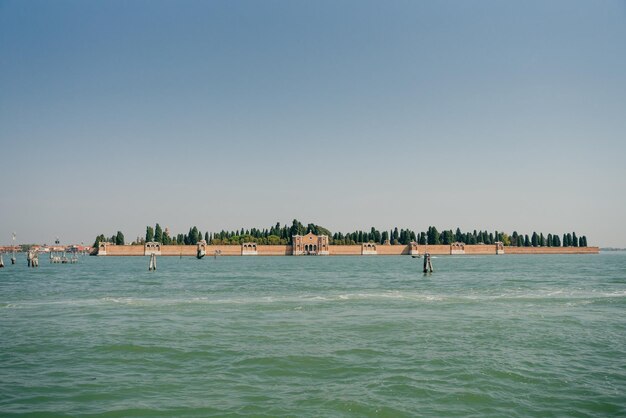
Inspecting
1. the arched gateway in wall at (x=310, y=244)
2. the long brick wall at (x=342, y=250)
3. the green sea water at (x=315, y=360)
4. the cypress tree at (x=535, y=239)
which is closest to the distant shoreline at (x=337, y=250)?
the long brick wall at (x=342, y=250)

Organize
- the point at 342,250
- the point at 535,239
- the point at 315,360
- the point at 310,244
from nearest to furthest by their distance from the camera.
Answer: the point at 315,360 < the point at 310,244 < the point at 342,250 < the point at 535,239

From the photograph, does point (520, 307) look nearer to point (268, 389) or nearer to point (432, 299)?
point (432, 299)

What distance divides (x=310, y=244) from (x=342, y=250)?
6641 mm

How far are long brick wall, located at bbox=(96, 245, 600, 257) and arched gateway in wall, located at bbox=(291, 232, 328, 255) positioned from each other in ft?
6.19

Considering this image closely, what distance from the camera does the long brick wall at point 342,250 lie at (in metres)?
103

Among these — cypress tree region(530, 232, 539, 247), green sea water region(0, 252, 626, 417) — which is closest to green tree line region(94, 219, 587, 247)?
cypress tree region(530, 232, 539, 247)

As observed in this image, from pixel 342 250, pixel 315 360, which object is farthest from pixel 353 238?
pixel 315 360

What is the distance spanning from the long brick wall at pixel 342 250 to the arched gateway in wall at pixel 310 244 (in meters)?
1.89

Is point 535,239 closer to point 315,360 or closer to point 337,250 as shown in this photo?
point 337,250

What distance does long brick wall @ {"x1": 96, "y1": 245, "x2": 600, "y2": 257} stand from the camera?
103 meters

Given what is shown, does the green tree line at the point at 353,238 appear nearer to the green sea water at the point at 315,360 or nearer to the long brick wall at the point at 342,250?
the long brick wall at the point at 342,250

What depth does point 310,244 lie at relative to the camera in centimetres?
10531

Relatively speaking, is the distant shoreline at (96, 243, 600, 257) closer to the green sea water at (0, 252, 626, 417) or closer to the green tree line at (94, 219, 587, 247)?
the green tree line at (94, 219, 587, 247)

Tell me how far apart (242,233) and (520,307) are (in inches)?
3826
